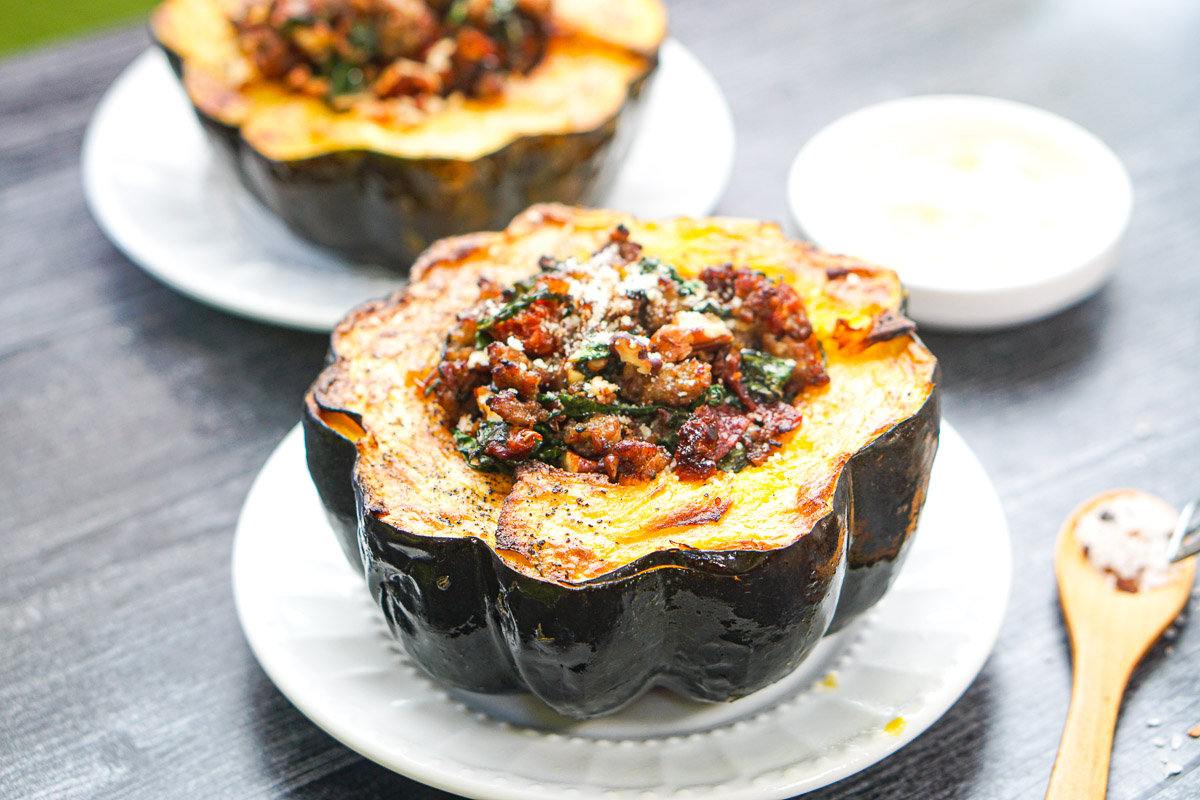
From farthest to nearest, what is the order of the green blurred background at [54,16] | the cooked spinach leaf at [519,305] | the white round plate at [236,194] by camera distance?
the green blurred background at [54,16] < the white round plate at [236,194] < the cooked spinach leaf at [519,305]

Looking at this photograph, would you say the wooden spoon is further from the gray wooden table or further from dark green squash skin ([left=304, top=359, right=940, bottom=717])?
dark green squash skin ([left=304, top=359, right=940, bottom=717])

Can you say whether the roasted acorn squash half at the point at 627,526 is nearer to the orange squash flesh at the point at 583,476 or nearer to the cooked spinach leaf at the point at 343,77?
the orange squash flesh at the point at 583,476

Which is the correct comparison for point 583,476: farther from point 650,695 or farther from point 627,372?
point 650,695

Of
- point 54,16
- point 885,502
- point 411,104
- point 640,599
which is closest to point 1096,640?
point 885,502

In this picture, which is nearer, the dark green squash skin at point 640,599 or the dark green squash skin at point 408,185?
the dark green squash skin at point 640,599

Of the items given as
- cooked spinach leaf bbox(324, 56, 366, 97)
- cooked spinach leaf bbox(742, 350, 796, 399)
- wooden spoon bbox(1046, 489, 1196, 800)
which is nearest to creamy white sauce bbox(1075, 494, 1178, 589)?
wooden spoon bbox(1046, 489, 1196, 800)

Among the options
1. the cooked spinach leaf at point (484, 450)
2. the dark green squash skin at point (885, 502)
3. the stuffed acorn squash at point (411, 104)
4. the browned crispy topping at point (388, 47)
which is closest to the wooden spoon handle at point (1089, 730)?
the dark green squash skin at point (885, 502)
